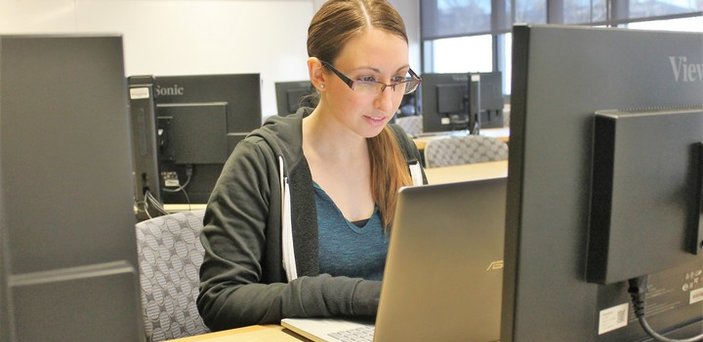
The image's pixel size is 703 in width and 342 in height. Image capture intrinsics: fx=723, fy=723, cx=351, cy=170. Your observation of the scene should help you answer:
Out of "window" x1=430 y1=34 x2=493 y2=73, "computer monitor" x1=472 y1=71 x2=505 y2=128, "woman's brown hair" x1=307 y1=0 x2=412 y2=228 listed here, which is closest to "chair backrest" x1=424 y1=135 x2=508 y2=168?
"computer monitor" x1=472 y1=71 x2=505 y2=128

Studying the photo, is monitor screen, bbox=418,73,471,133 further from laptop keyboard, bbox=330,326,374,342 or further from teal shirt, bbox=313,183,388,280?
laptop keyboard, bbox=330,326,374,342

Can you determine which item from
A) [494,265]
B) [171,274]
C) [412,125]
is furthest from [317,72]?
[412,125]

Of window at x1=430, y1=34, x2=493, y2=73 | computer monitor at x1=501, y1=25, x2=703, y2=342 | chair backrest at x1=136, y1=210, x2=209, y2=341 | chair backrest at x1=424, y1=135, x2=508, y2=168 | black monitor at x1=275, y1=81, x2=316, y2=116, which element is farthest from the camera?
window at x1=430, y1=34, x2=493, y2=73

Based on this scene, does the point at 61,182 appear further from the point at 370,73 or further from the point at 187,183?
the point at 187,183

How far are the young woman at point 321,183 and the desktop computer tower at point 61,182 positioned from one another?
2.32 ft

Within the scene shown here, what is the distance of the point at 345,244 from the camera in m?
1.42

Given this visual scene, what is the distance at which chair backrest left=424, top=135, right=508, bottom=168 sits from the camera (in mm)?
3693

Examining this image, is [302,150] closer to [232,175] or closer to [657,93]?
[232,175]

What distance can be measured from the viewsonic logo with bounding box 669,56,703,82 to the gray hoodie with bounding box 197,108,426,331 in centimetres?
54

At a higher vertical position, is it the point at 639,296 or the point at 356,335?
the point at 639,296

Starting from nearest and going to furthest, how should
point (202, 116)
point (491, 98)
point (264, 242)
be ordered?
point (264, 242) → point (202, 116) → point (491, 98)

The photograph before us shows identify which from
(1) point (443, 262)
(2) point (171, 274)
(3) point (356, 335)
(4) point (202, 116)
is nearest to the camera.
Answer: (1) point (443, 262)

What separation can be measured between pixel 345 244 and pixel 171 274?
42 cm

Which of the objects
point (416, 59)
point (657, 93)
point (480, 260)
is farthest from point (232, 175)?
point (416, 59)
